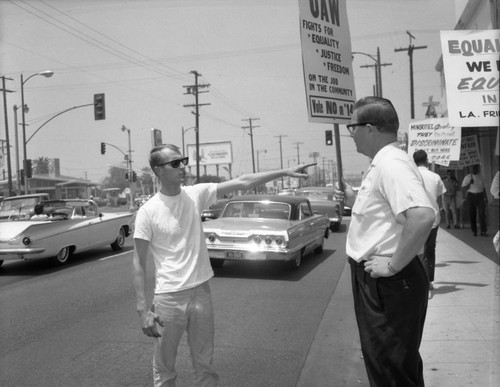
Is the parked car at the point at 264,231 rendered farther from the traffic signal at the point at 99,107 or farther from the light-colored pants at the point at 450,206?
the traffic signal at the point at 99,107

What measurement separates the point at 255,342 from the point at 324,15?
10.3 ft

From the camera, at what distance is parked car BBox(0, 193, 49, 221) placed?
11512mm

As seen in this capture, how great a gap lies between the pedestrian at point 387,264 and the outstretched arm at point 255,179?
0.91 m

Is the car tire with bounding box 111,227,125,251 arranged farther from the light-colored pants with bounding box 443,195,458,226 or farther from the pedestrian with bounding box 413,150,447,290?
the light-colored pants with bounding box 443,195,458,226

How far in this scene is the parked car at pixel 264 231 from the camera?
8.48 metres

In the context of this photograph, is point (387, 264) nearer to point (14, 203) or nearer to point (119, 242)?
point (119, 242)

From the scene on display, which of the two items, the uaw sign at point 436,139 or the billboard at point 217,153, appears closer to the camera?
the uaw sign at point 436,139

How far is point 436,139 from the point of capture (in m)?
11.0

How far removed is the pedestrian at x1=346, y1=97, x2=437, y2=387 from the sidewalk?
1575 mm

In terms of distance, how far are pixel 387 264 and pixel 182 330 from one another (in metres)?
1.36

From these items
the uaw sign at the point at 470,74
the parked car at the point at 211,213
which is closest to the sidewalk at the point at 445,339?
the uaw sign at the point at 470,74

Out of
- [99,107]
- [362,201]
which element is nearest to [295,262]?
[362,201]

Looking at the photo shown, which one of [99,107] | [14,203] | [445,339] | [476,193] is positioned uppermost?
[99,107]

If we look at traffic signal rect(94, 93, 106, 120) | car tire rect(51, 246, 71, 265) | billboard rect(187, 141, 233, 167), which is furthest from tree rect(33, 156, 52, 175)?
car tire rect(51, 246, 71, 265)
